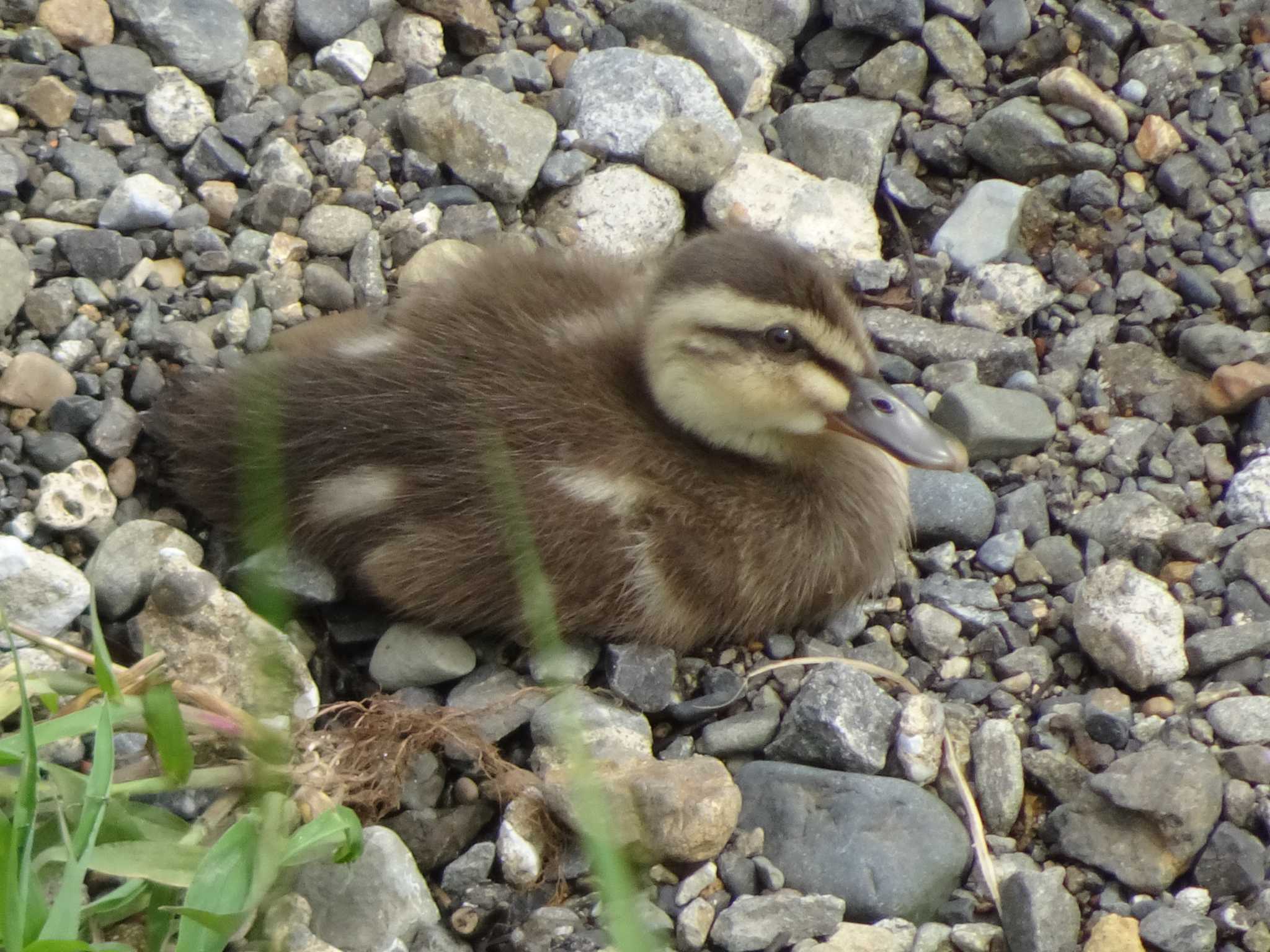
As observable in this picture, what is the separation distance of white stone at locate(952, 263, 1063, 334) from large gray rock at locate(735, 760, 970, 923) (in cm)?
123

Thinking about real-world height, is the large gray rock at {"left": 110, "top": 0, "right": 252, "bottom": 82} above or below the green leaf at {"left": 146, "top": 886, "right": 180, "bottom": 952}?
above

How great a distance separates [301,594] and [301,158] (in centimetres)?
105

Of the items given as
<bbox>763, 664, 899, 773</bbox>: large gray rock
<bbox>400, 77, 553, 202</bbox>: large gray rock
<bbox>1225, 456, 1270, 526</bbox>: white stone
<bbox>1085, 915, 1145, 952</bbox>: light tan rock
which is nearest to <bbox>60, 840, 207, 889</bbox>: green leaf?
<bbox>763, 664, 899, 773</bbox>: large gray rock

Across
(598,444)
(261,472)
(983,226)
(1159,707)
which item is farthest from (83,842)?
(983,226)

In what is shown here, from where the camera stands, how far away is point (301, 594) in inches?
96.7

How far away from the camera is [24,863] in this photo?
1580 millimetres

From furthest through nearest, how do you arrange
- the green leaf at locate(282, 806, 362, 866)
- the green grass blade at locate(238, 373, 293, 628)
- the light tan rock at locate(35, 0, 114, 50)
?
the light tan rock at locate(35, 0, 114, 50), the green grass blade at locate(238, 373, 293, 628), the green leaf at locate(282, 806, 362, 866)

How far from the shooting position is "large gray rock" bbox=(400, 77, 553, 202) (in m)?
3.13

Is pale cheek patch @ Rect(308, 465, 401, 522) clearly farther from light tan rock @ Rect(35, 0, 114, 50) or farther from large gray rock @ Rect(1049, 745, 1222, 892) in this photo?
light tan rock @ Rect(35, 0, 114, 50)

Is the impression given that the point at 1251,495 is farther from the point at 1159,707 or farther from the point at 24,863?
the point at 24,863

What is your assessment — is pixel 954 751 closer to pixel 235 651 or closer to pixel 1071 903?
pixel 1071 903

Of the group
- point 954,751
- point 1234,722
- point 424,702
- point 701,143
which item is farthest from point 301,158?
point 1234,722

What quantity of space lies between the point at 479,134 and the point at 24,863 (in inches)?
74.8

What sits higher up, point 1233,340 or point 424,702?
point 1233,340
